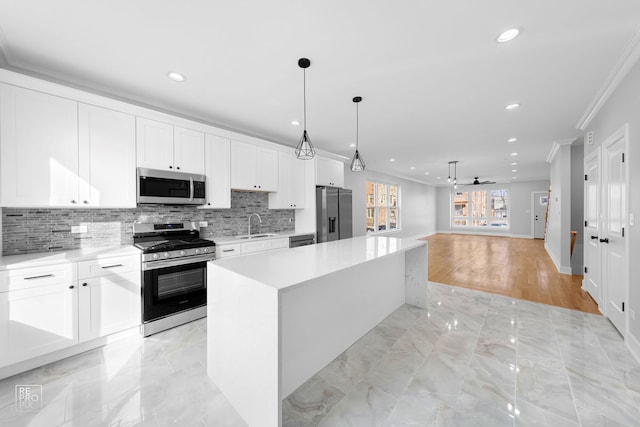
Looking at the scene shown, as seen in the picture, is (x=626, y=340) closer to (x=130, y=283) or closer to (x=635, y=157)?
(x=635, y=157)

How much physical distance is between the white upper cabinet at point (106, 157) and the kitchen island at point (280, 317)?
5.38 feet

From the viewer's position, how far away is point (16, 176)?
2061mm

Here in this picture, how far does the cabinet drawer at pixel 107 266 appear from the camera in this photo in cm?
221

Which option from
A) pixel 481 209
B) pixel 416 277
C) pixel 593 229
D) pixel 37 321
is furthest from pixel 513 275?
pixel 481 209

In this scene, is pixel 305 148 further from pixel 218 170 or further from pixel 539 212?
pixel 539 212

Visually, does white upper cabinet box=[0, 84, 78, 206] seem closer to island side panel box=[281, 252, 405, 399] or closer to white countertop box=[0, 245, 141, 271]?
white countertop box=[0, 245, 141, 271]

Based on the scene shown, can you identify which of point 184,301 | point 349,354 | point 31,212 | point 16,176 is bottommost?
point 349,354

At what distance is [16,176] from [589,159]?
661 cm

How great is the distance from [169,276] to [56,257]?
92 cm

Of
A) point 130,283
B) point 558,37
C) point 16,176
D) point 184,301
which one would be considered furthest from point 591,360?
point 16,176

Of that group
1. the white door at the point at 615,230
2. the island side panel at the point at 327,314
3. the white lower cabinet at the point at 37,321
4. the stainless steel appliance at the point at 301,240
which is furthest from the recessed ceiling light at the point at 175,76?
the white door at the point at 615,230

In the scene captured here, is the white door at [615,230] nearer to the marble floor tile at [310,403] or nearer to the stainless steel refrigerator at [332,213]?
the marble floor tile at [310,403]

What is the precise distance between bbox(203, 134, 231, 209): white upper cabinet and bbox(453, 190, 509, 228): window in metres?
11.8

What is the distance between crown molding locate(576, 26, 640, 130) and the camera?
1971mm
